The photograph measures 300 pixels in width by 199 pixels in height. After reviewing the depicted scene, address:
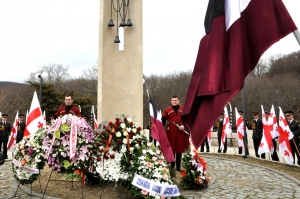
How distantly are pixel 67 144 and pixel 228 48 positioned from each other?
11.5ft

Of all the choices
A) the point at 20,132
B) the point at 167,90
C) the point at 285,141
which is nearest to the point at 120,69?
the point at 285,141

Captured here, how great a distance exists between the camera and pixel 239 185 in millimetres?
7402

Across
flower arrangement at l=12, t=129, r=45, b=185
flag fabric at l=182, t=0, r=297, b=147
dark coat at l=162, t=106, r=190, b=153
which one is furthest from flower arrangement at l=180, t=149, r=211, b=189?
flag fabric at l=182, t=0, r=297, b=147

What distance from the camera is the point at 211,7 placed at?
10.6ft

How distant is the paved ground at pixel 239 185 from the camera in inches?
257

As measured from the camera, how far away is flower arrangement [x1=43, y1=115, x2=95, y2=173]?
17.9 feet

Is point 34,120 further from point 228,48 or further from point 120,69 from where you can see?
point 228,48

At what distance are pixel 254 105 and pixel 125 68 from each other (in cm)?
2848

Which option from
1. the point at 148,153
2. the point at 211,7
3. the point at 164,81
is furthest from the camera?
the point at 164,81

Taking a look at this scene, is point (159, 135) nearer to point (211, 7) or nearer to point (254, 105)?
point (211, 7)

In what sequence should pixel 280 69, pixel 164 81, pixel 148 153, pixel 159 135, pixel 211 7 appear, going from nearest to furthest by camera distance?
1. pixel 211 7
2. pixel 148 153
3. pixel 159 135
4. pixel 164 81
5. pixel 280 69

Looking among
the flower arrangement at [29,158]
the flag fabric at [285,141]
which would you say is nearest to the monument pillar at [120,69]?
the flower arrangement at [29,158]

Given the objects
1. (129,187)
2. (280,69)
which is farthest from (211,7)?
(280,69)

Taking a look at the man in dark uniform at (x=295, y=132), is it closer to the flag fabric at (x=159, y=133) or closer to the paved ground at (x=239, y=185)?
the paved ground at (x=239, y=185)
